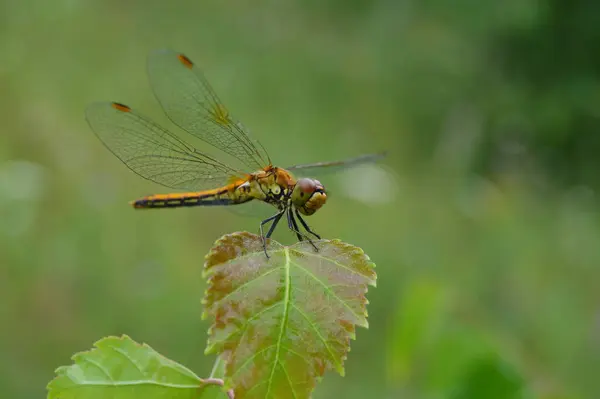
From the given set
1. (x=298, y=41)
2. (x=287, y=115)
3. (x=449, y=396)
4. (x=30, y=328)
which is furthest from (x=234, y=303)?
(x=298, y=41)

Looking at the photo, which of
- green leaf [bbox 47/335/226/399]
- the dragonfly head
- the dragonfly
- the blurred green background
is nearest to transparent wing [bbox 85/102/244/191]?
the dragonfly

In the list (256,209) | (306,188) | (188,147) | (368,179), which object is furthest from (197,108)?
(368,179)

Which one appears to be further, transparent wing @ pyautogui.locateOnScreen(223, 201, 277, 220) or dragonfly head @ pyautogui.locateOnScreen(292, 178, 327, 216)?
transparent wing @ pyautogui.locateOnScreen(223, 201, 277, 220)

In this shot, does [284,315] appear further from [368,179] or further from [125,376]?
[368,179]

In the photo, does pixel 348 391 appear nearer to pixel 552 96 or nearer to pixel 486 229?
pixel 486 229

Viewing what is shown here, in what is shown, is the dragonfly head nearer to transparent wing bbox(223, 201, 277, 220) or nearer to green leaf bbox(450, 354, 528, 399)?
transparent wing bbox(223, 201, 277, 220)

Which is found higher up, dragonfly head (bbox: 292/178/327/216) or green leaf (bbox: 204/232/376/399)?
dragonfly head (bbox: 292/178/327/216)

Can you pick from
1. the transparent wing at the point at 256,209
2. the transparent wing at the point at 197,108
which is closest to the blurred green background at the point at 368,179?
the transparent wing at the point at 256,209
